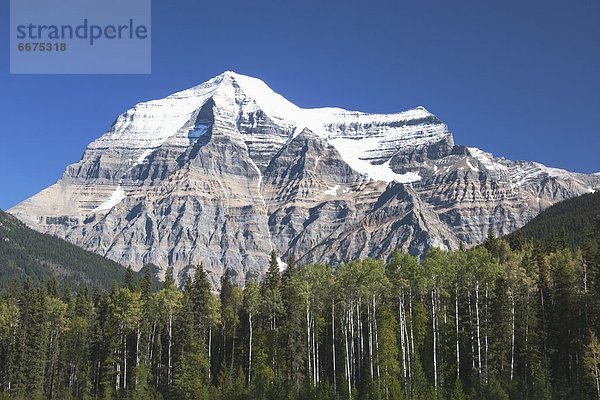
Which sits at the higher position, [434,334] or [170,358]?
[434,334]

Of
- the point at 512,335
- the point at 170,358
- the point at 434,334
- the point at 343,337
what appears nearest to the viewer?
the point at 434,334

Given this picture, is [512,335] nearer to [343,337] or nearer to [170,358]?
[343,337]

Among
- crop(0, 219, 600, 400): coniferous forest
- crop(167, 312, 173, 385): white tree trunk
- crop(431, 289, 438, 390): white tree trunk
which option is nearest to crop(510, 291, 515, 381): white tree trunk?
crop(0, 219, 600, 400): coniferous forest

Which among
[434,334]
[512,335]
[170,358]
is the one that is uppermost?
[434,334]

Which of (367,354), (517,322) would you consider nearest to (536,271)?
(517,322)

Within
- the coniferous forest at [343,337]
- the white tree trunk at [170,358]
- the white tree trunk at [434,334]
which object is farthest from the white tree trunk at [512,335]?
the white tree trunk at [170,358]

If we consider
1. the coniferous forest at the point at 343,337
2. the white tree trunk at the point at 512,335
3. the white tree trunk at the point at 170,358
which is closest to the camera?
the white tree trunk at the point at 512,335

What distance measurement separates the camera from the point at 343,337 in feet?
289

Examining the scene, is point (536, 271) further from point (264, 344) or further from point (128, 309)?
point (128, 309)

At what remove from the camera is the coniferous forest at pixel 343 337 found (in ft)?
254

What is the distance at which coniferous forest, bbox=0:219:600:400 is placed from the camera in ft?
254

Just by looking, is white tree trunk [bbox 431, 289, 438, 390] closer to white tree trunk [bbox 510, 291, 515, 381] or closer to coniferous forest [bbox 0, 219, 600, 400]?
coniferous forest [bbox 0, 219, 600, 400]

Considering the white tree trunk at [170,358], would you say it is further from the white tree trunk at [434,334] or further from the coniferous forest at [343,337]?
the white tree trunk at [434,334]

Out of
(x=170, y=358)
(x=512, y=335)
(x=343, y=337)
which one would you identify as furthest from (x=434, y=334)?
(x=170, y=358)
